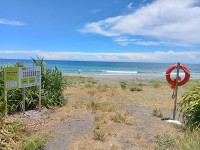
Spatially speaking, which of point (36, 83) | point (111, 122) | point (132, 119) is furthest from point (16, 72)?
point (132, 119)

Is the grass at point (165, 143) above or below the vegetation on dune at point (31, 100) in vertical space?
below

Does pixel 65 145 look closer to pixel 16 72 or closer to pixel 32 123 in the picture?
pixel 32 123

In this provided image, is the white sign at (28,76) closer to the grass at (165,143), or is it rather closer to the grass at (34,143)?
the grass at (34,143)

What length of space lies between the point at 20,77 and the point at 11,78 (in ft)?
0.90

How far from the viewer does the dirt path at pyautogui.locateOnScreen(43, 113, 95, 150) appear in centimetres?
318

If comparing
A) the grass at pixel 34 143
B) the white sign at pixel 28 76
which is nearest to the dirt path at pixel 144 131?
the grass at pixel 34 143

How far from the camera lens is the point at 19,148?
9.48 ft

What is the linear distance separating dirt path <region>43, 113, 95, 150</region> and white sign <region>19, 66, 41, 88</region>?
1.66 metres

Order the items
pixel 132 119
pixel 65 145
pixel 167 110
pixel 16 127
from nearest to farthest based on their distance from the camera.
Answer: pixel 65 145 → pixel 16 127 → pixel 132 119 → pixel 167 110

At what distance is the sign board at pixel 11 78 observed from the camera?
13.6 ft

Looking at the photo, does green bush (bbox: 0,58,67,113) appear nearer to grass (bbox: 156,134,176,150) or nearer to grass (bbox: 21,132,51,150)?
grass (bbox: 21,132,51,150)

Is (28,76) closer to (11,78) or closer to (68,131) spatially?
(11,78)

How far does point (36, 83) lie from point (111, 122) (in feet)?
9.09

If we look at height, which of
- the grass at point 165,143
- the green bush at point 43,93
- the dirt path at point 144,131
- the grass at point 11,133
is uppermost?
the green bush at point 43,93
